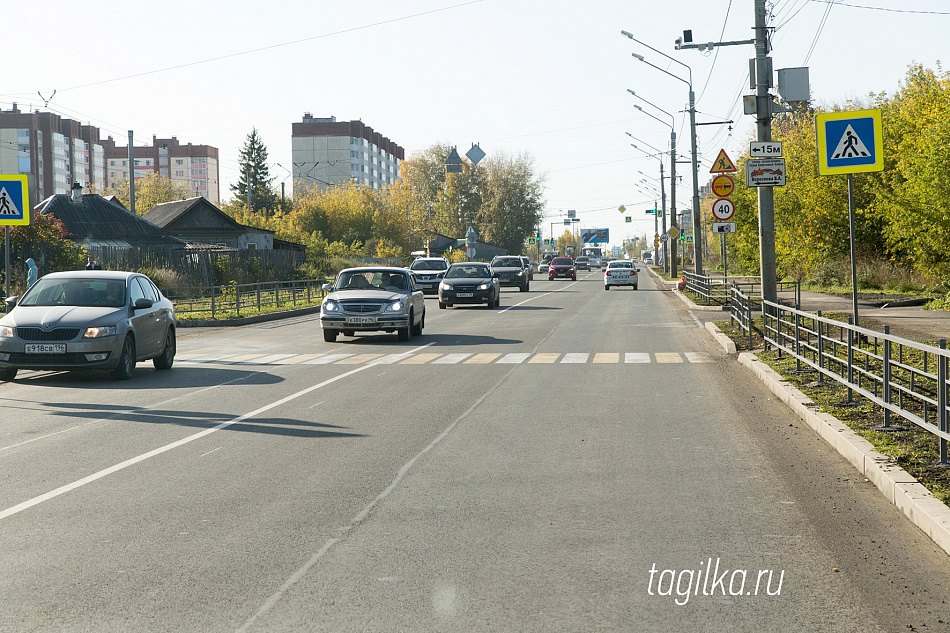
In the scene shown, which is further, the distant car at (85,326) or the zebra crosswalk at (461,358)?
the zebra crosswalk at (461,358)

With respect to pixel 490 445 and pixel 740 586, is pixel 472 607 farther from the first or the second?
pixel 490 445

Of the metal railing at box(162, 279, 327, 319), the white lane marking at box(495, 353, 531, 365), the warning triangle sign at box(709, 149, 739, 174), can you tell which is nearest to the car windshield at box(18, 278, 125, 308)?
the white lane marking at box(495, 353, 531, 365)

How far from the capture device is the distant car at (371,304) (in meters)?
20.5

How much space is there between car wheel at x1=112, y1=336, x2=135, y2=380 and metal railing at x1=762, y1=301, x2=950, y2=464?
364 inches

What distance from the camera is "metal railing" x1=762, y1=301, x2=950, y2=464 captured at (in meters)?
7.03

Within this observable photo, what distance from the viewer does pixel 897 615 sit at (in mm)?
4457

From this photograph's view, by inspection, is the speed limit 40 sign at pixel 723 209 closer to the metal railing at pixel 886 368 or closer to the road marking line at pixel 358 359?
the metal railing at pixel 886 368

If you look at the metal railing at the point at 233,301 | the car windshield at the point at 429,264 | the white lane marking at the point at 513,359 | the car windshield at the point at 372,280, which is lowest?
the white lane marking at the point at 513,359

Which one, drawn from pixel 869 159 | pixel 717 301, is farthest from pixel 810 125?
pixel 869 159

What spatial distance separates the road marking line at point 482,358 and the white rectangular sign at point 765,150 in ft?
18.4

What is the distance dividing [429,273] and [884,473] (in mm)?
40254

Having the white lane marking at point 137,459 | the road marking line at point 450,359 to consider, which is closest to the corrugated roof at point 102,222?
the road marking line at point 450,359

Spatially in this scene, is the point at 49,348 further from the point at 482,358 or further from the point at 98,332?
the point at 482,358

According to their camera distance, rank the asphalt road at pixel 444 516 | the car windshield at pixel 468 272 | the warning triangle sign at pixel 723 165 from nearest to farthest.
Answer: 1. the asphalt road at pixel 444 516
2. the warning triangle sign at pixel 723 165
3. the car windshield at pixel 468 272
